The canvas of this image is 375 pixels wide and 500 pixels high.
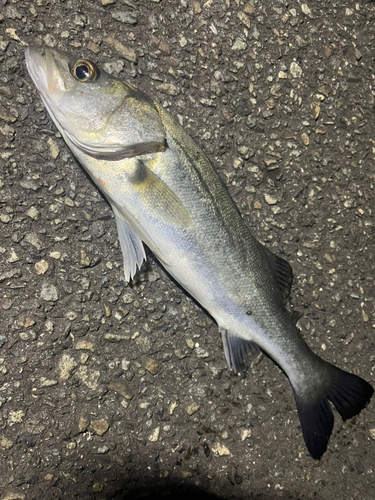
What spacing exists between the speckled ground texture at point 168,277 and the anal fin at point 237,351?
14 centimetres

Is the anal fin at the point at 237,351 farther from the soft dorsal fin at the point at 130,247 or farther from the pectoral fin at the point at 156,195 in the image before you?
the pectoral fin at the point at 156,195

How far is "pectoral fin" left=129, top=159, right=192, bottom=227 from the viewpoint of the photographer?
209 cm

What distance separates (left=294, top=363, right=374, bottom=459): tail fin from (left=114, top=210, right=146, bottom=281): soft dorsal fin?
53.7 inches

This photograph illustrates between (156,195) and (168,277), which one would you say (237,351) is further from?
(156,195)

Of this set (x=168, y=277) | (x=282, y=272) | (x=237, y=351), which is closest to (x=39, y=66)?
(x=168, y=277)

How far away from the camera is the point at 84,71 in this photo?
2072mm

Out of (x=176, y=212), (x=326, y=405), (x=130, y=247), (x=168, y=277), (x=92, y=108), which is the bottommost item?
(x=326, y=405)

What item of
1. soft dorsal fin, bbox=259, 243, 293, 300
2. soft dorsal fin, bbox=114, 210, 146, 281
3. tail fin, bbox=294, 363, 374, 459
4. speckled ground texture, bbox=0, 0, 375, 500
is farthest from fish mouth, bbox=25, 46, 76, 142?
tail fin, bbox=294, 363, 374, 459

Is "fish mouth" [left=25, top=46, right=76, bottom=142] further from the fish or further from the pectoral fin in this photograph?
the pectoral fin

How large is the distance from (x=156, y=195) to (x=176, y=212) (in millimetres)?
148

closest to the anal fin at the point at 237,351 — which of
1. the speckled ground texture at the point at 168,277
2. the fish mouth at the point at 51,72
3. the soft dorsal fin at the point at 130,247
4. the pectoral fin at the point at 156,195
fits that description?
the speckled ground texture at the point at 168,277

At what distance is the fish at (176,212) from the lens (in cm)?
206

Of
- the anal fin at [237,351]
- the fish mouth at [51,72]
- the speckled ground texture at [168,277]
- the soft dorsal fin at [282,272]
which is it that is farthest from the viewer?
the soft dorsal fin at [282,272]

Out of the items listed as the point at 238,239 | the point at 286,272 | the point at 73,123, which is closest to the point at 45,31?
the point at 73,123
